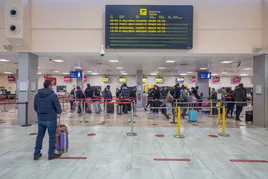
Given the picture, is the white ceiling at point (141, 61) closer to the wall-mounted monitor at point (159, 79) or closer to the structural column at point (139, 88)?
the structural column at point (139, 88)

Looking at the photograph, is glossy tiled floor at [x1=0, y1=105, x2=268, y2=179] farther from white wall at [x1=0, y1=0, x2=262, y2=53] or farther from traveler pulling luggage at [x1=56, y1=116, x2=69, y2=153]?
white wall at [x1=0, y1=0, x2=262, y2=53]

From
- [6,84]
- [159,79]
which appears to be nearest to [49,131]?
[159,79]

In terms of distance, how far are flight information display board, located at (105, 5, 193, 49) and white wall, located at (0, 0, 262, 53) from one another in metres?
0.42

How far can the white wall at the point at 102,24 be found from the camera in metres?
6.99

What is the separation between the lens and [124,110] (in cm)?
1123

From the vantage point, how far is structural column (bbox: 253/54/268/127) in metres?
7.14

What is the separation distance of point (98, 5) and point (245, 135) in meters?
7.59

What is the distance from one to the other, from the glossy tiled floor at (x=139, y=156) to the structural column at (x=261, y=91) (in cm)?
129

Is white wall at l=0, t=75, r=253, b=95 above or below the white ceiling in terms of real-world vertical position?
below

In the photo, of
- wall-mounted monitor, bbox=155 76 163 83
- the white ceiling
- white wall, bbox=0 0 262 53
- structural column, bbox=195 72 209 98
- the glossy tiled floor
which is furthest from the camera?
wall-mounted monitor, bbox=155 76 163 83

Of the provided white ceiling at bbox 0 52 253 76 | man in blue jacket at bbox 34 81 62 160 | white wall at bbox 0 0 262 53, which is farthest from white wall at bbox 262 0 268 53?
man in blue jacket at bbox 34 81 62 160

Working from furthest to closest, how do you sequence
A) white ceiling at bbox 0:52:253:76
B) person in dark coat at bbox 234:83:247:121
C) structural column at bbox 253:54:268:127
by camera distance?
1. person in dark coat at bbox 234:83:247:121
2. white ceiling at bbox 0:52:253:76
3. structural column at bbox 253:54:268:127

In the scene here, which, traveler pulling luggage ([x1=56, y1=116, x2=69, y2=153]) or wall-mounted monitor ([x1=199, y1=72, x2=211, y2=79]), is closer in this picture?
traveler pulling luggage ([x1=56, y1=116, x2=69, y2=153])

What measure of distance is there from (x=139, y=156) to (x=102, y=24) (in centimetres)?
550
